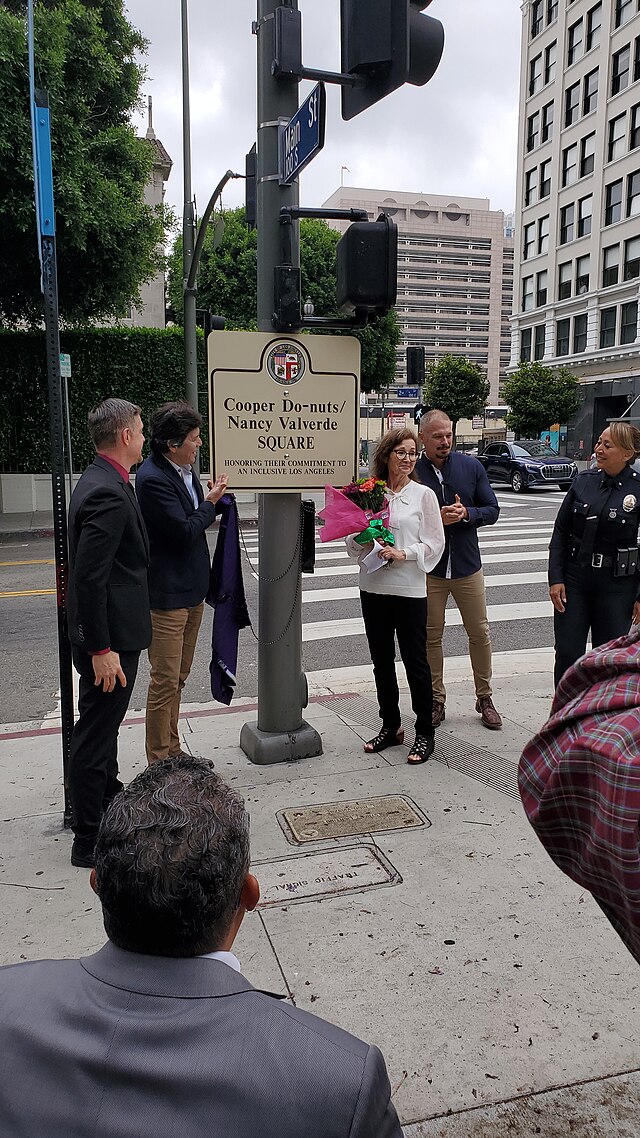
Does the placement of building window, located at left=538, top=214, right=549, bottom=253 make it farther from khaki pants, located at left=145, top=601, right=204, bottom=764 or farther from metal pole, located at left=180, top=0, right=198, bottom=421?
khaki pants, located at left=145, top=601, right=204, bottom=764

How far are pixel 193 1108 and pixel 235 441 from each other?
12.4 feet

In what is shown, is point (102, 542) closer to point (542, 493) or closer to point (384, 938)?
point (384, 938)

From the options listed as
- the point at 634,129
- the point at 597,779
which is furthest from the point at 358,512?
the point at 634,129

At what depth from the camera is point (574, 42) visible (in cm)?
4719

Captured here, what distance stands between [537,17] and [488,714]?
5916 cm

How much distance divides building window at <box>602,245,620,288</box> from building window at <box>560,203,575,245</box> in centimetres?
415

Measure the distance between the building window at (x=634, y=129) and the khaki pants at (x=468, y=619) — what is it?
45.2 metres

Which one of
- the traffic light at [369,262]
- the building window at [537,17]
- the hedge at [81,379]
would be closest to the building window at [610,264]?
the building window at [537,17]

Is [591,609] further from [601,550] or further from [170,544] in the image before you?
[170,544]

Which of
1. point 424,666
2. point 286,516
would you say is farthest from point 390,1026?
point 286,516

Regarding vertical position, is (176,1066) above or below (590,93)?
below

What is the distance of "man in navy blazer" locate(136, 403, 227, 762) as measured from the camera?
4.25m

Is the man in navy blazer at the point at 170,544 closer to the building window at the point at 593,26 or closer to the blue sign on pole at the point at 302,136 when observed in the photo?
the blue sign on pole at the point at 302,136

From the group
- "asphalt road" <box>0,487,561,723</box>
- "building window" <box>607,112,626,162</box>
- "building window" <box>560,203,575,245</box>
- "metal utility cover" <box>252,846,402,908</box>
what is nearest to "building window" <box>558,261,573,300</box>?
"building window" <box>560,203,575,245</box>
